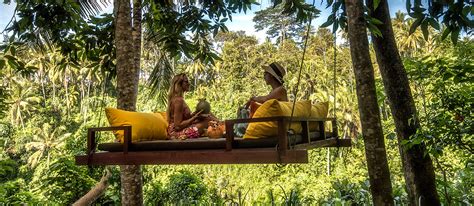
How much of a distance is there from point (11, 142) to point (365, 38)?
86.7 feet

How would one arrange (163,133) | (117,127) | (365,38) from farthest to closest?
(163,133) → (117,127) → (365,38)

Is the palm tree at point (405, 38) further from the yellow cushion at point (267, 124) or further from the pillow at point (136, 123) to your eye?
the yellow cushion at point (267, 124)

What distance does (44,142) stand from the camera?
21.5 metres

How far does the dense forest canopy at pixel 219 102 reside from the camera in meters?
3.55

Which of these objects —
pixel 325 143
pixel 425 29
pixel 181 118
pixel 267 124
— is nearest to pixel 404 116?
pixel 325 143

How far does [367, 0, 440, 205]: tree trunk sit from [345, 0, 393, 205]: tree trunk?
2.87 ft

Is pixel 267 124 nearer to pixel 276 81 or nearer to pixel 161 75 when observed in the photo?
pixel 276 81

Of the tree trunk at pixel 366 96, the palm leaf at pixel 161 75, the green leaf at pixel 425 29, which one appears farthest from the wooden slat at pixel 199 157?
the palm leaf at pixel 161 75

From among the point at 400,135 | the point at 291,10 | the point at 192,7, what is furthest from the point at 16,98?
the point at 400,135

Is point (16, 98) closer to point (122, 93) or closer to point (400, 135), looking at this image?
point (122, 93)

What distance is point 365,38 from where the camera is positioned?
2.05 metres

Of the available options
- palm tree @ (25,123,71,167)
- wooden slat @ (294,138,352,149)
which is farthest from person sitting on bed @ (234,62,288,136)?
palm tree @ (25,123,71,167)

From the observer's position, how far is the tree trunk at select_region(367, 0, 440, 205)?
2.86m

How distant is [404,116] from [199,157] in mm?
1630
